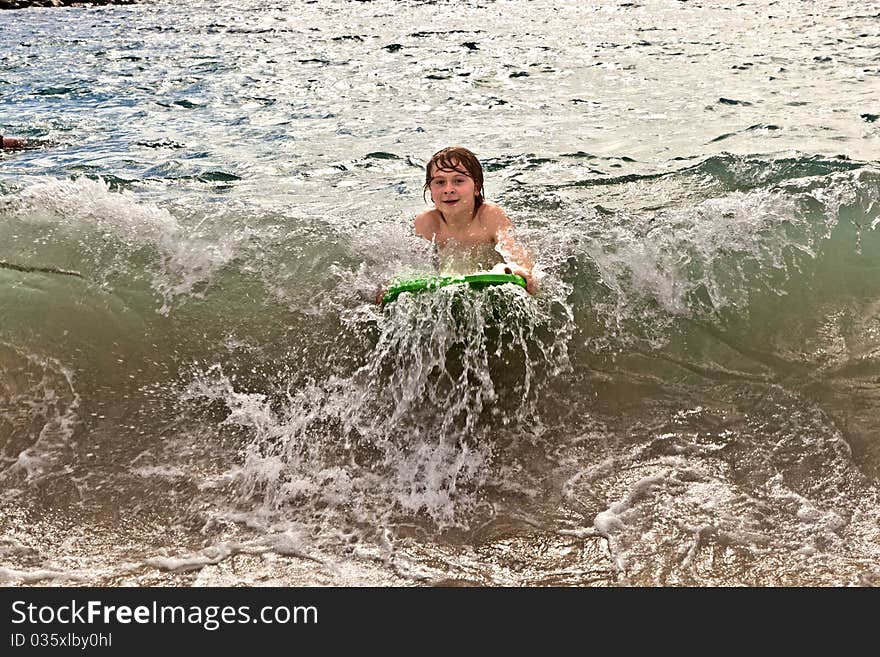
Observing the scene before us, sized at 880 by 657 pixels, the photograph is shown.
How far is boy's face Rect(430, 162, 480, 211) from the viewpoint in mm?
5266

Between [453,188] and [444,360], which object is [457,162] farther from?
[444,360]

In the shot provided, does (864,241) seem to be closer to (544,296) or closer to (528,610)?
(544,296)

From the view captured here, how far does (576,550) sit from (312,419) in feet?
5.10

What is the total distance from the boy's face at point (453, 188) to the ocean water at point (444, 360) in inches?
16.8

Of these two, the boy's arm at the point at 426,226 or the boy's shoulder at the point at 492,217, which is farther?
the boy's arm at the point at 426,226

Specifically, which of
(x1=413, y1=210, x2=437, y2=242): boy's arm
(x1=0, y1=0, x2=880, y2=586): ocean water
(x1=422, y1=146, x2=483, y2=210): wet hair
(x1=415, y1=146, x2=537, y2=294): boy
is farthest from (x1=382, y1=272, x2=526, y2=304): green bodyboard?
(x1=413, y1=210, x2=437, y2=242): boy's arm

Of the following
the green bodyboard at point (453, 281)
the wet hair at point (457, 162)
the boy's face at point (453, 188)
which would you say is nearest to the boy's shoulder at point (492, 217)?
the boy's face at point (453, 188)

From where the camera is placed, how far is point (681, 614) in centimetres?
271

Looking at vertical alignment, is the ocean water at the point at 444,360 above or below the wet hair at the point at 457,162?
below

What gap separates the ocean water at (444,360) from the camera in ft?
10.3

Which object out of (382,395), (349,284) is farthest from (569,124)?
(382,395)

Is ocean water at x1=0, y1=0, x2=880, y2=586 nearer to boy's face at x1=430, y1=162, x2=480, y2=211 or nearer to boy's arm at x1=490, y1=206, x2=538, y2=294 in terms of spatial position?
boy's arm at x1=490, y1=206, x2=538, y2=294

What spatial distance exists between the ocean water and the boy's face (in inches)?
16.8

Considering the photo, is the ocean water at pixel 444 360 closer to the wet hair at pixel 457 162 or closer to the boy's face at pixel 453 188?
the boy's face at pixel 453 188
